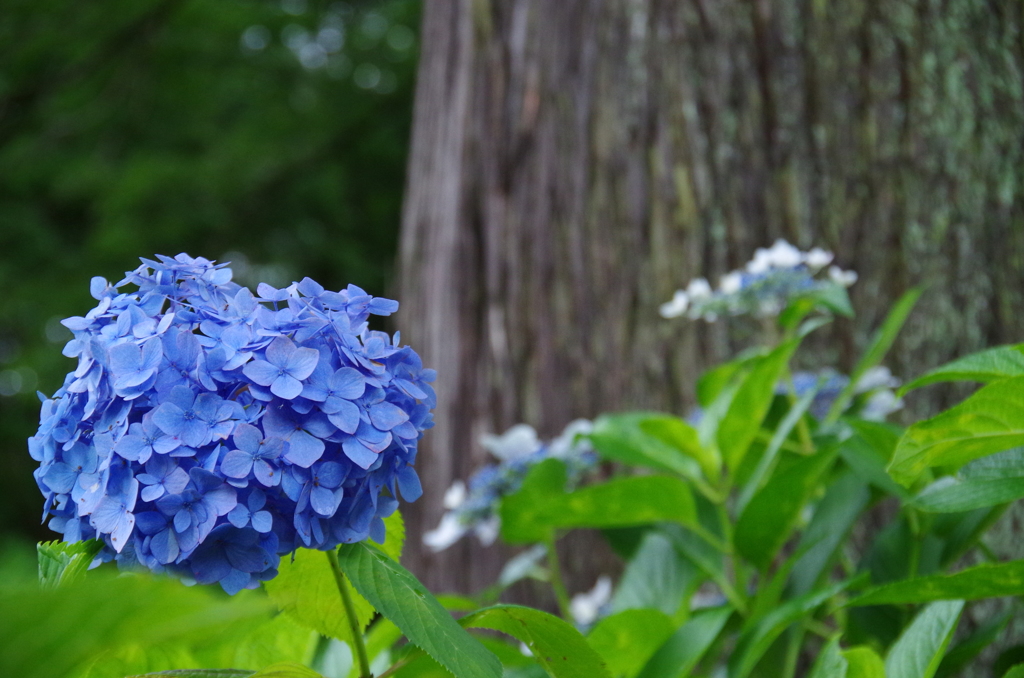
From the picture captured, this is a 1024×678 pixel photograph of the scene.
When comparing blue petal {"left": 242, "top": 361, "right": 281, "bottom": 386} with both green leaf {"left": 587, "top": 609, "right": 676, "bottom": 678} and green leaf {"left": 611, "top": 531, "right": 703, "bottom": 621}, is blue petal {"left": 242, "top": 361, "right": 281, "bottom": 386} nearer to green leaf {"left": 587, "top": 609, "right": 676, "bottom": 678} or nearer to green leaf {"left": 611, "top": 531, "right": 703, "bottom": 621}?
green leaf {"left": 587, "top": 609, "right": 676, "bottom": 678}

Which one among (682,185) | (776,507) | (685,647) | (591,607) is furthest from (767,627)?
(682,185)

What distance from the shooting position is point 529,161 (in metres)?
2.29

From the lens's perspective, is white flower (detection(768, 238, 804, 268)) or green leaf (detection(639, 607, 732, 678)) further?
white flower (detection(768, 238, 804, 268))

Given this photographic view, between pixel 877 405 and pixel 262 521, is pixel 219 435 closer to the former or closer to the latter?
pixel 262 521

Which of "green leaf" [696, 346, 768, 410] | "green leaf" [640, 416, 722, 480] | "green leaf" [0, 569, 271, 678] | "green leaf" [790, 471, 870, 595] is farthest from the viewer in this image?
"green leaf" [696, 346, 768, 410]

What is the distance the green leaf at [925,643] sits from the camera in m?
0.84

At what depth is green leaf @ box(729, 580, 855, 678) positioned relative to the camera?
99cm

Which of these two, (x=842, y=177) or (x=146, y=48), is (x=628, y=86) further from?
(x=146, y=48)

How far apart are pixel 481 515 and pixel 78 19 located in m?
4.10

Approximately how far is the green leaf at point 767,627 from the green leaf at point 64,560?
756mm

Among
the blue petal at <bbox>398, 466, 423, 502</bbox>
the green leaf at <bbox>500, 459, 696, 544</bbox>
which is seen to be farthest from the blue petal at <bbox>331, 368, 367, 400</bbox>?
the green leaf at <bbox>500, 459, 696, 544</bbox>

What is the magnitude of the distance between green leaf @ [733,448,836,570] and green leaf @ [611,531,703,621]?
0.46 feet

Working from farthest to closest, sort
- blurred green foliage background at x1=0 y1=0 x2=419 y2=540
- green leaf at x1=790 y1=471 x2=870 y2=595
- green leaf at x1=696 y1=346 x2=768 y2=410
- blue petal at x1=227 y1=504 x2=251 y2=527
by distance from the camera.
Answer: blurred green foliage background at x1=0 y1=0 x2=419 y2=540
green leaf at x1=696 y1=346 x2=768 y2=410
green leaf at x1=790 y1=471 x2=870 y2=595
blue petal at x1=227 y1=504 x2=251 y2=527

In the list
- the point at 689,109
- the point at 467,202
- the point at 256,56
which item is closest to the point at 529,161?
the point at 467,202
